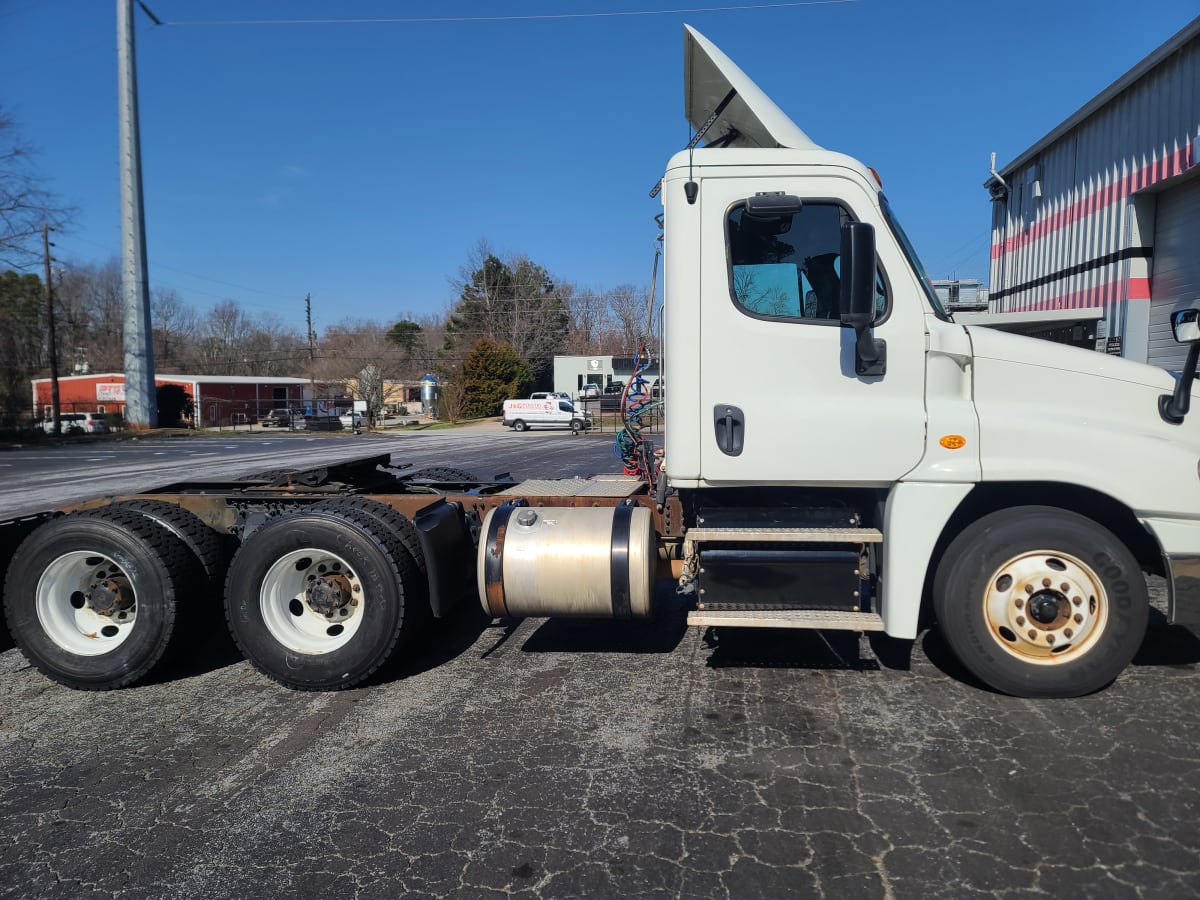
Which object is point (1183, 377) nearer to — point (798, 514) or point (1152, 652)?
point (1152, 652)

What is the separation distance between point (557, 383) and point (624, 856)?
59.7 metres

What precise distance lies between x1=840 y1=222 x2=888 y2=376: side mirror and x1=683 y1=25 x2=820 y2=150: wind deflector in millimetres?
911

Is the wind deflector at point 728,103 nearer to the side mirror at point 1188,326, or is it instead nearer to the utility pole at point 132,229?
the side mirror at point 1188,326

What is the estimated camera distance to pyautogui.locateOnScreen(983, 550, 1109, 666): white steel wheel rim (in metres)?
4.19

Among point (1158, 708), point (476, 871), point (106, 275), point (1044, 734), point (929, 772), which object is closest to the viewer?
point (476, 871)

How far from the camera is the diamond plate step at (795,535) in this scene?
4.30 metres

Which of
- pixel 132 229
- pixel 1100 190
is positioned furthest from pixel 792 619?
pixel 132 229

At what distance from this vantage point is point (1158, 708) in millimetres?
4234

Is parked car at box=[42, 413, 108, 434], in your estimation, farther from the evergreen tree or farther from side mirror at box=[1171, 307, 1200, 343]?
side mirror at box=[1171, 307, 1200, 343]

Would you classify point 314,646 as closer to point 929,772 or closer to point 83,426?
point 929,772

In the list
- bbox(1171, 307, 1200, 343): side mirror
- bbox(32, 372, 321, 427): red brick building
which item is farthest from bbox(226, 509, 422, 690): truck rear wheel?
bbox(32, 372, 321, 427): red brick building

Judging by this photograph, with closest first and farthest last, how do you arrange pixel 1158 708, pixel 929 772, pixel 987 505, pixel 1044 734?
pixel 929 772 < pixel 1044 734 < pixel 1158 708 < pixel 987 505

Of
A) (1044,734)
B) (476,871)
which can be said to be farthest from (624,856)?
(1044,734)

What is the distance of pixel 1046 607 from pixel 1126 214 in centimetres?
858
